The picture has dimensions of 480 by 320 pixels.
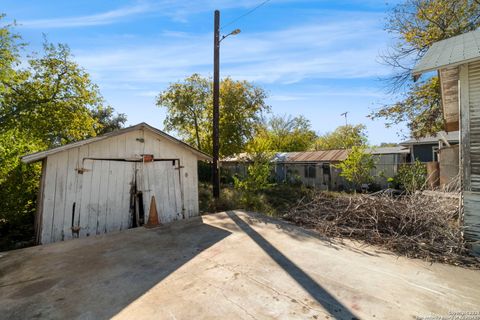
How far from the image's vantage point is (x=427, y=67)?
4.55 m

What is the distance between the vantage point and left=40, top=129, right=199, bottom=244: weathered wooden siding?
5961 millimetres

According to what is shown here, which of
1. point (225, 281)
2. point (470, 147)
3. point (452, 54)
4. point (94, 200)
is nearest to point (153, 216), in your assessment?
point (94, 200)

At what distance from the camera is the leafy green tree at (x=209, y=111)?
1831 centimetres

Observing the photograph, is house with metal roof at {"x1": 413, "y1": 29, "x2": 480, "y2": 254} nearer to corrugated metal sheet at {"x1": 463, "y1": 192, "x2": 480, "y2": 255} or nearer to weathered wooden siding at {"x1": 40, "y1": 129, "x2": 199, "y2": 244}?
corrugated metal sheet at {"x1": 463, "y1": 192, "x2": 480, "y2": 255}

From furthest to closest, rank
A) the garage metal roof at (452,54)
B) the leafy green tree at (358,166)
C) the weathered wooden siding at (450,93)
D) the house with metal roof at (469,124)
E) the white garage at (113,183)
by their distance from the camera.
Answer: the leafy green tree at (358,166) → the white garage at (113,183) → the weathered wooden siding at (450,93) → the house with metal roof at (469,124) → the garage metal roof at (452,54)

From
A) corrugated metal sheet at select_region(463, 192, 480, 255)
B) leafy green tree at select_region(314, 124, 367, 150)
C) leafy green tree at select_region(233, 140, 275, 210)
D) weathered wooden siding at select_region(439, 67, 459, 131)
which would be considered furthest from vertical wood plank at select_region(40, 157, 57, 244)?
leafy green tree at select_region(314, 124, 367, 150)

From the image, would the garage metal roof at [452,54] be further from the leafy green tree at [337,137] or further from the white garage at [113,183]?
the leafy green tree at [337,137]

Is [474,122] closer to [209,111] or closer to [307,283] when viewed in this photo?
[307,283]

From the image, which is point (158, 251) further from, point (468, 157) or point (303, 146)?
point (303, 146)

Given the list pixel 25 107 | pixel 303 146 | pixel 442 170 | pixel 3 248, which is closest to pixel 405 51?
pixel 442 170

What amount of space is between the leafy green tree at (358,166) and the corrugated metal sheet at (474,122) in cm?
1039

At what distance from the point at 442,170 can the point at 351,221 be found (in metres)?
5.49

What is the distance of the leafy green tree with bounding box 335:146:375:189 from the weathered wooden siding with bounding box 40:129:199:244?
34.0 feet

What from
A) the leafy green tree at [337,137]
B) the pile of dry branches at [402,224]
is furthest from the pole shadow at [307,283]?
the leafy green tree at [337,137]
